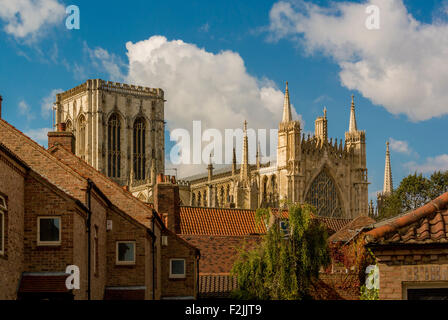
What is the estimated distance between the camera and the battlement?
132875mm

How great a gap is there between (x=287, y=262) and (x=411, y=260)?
25.8 m

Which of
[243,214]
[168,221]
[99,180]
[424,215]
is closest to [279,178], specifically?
[243,214]

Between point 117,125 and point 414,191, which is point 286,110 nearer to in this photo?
point 414,191

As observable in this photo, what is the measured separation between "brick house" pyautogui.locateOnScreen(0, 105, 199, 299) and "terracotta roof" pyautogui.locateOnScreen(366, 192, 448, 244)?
826 cm

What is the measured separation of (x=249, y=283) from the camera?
3775 cm

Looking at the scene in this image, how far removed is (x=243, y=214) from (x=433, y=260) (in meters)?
43.5

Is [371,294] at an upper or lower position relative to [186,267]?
lower

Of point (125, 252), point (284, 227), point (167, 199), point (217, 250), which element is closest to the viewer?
point (125, 252)

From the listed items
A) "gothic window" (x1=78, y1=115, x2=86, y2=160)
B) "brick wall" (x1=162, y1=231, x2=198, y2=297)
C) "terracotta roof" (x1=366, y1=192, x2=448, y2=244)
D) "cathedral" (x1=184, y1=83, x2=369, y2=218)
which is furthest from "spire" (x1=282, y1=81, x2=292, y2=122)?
"terracotta roof" (x1=366, y1=192, x2=448, y2=244)

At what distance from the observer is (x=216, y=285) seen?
4394 centimetres

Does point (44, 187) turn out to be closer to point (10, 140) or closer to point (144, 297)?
point (10, 140)

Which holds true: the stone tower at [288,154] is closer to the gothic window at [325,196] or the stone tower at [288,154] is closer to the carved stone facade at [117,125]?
the gothic window at [325,196]

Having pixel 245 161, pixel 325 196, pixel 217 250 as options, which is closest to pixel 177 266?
pixel 217 250

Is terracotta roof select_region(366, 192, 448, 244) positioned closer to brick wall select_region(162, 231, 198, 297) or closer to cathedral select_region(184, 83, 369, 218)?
brick wall select_region(162, 231, 198, 297)
